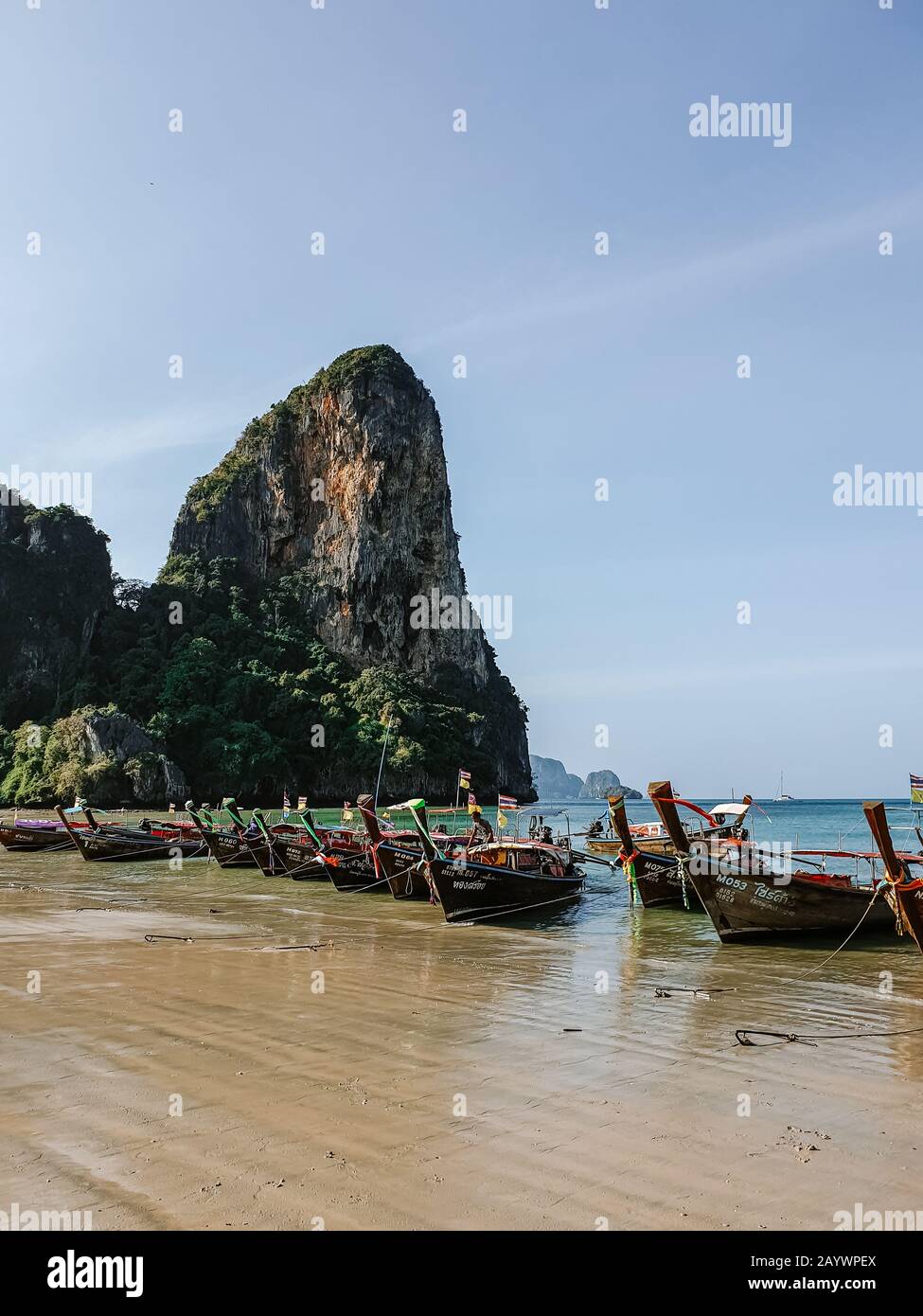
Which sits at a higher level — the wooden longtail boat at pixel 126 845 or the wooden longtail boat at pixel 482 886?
the wooden longtail boat at pixel 482 886

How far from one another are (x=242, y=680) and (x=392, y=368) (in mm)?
46273

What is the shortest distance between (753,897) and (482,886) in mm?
6179

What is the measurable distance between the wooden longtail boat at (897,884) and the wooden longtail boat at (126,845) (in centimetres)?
3041

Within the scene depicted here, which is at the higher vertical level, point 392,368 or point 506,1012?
point 392,368

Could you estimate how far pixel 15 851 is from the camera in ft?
128

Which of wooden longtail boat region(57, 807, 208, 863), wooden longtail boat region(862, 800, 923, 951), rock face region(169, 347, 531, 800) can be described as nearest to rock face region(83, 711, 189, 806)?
rock face region(169, 347, 531, 800)

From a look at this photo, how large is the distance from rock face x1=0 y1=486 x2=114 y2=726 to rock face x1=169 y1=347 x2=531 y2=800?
18.8m

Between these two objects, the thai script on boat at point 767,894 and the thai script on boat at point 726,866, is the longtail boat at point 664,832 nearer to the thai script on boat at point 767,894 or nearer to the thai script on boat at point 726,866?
the thai script on boat at point 726,866

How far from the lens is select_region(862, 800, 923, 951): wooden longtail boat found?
12.2 m

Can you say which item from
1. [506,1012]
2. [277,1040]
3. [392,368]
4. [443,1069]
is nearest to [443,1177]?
[443,1069]

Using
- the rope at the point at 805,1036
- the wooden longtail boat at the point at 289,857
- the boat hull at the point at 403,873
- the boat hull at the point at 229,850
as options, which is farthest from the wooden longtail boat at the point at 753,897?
the boat hull at the point at 229,850

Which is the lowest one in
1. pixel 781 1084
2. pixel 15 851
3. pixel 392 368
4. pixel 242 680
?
pixel 15 851

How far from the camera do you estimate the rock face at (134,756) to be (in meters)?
67.4
